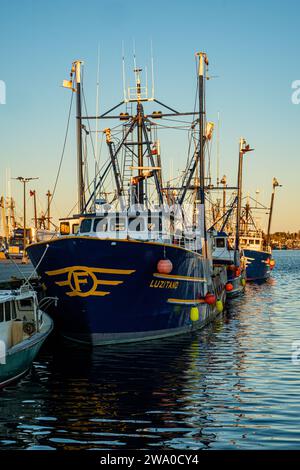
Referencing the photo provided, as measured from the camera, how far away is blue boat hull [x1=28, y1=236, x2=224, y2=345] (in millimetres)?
22891

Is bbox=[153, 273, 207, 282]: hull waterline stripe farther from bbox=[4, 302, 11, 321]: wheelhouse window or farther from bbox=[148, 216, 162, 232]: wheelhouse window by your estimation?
bbox=[4, 302, 11, 321]: wheelhouse window

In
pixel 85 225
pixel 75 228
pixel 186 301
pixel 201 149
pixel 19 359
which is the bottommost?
pixel 19 359

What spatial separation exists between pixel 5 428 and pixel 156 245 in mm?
10961

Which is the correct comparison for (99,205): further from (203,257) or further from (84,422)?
(84,422)

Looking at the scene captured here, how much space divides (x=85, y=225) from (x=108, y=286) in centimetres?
459

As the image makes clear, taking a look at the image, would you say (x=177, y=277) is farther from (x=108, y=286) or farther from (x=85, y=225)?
(x=85, y=225)

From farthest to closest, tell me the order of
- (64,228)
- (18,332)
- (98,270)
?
(64,228) < (98,270) < (18,332)

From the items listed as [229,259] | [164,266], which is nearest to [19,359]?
[164,266]

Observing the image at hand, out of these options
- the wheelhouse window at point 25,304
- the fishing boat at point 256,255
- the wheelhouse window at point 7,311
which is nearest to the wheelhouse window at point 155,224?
the wheelhouse window at point 25,304

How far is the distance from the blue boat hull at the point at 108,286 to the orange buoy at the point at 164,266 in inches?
13.7

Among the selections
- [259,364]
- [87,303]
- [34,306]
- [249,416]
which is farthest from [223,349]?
[249,416]

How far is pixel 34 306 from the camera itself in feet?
68.5

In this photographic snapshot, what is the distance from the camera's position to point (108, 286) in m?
23.2
